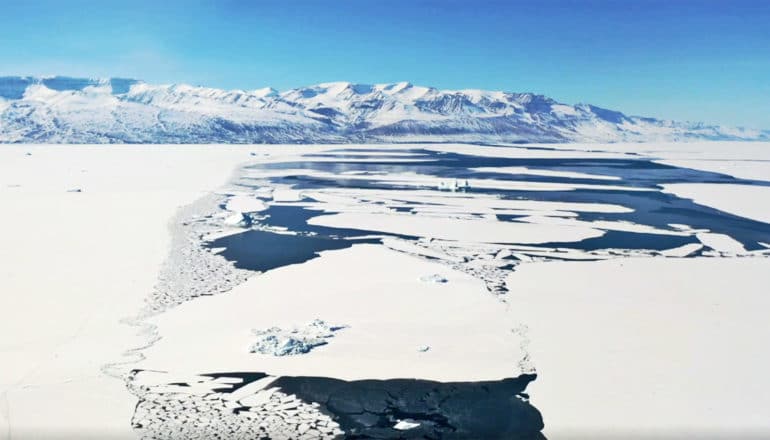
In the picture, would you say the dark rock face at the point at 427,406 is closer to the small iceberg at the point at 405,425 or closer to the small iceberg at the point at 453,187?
the small iceberg at the point at 405,425

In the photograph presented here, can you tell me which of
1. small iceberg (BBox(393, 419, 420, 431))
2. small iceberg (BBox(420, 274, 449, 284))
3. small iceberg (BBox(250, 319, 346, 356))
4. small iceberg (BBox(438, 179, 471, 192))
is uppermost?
small iceberg (BBox(438, 179, 471, 192))

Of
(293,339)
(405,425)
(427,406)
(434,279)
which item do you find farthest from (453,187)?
(405,425)

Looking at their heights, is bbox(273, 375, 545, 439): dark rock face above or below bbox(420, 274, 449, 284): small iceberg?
below

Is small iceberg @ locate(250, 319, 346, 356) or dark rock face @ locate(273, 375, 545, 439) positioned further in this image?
small iceberg @ locate(250, 319, 346, 356)

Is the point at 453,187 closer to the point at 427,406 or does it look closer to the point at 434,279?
the point at 434,279

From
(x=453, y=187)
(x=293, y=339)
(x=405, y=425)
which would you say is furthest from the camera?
(x=453, y=187)

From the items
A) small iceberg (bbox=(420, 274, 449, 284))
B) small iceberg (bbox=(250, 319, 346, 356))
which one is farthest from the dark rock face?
small iceberg (bbox=(420, 274, 449, 284))

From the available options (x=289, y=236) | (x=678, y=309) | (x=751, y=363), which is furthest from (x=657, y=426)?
(x=289, y=236)

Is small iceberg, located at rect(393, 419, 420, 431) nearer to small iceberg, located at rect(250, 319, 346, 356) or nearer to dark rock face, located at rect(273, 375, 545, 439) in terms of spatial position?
dark rock face, located at rect(273, 375, 545, 439)

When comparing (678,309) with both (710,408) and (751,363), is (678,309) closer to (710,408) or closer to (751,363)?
(751,363)
